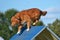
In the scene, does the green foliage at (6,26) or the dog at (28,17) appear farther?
the green foliage at (6,26)

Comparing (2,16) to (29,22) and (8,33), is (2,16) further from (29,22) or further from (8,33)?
(29,22)

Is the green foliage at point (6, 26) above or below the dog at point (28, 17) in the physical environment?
below

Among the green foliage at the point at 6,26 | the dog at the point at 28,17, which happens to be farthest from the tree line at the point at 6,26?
the dog at the point at 28,17

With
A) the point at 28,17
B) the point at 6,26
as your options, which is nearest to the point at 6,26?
the point at 6,26

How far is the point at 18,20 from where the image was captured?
10.9 metres

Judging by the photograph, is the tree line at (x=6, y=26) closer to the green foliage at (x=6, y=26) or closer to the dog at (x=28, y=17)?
the green foliage at (x=6, y=26)

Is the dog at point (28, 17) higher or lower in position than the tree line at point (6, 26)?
higher

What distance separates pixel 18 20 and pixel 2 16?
28288 mm

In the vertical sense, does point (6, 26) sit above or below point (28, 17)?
below

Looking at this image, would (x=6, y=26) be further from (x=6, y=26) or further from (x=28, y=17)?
(x=28, y=17)

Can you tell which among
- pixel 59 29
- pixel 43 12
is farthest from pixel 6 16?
pixel 43 12

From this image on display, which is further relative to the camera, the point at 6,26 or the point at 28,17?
the point at 6,26

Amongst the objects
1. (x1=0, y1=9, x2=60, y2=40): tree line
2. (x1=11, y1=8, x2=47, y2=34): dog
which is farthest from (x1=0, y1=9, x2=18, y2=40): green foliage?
(x1=11, y1=8, x2=47, y2=34): dog

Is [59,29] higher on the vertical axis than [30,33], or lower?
lower
